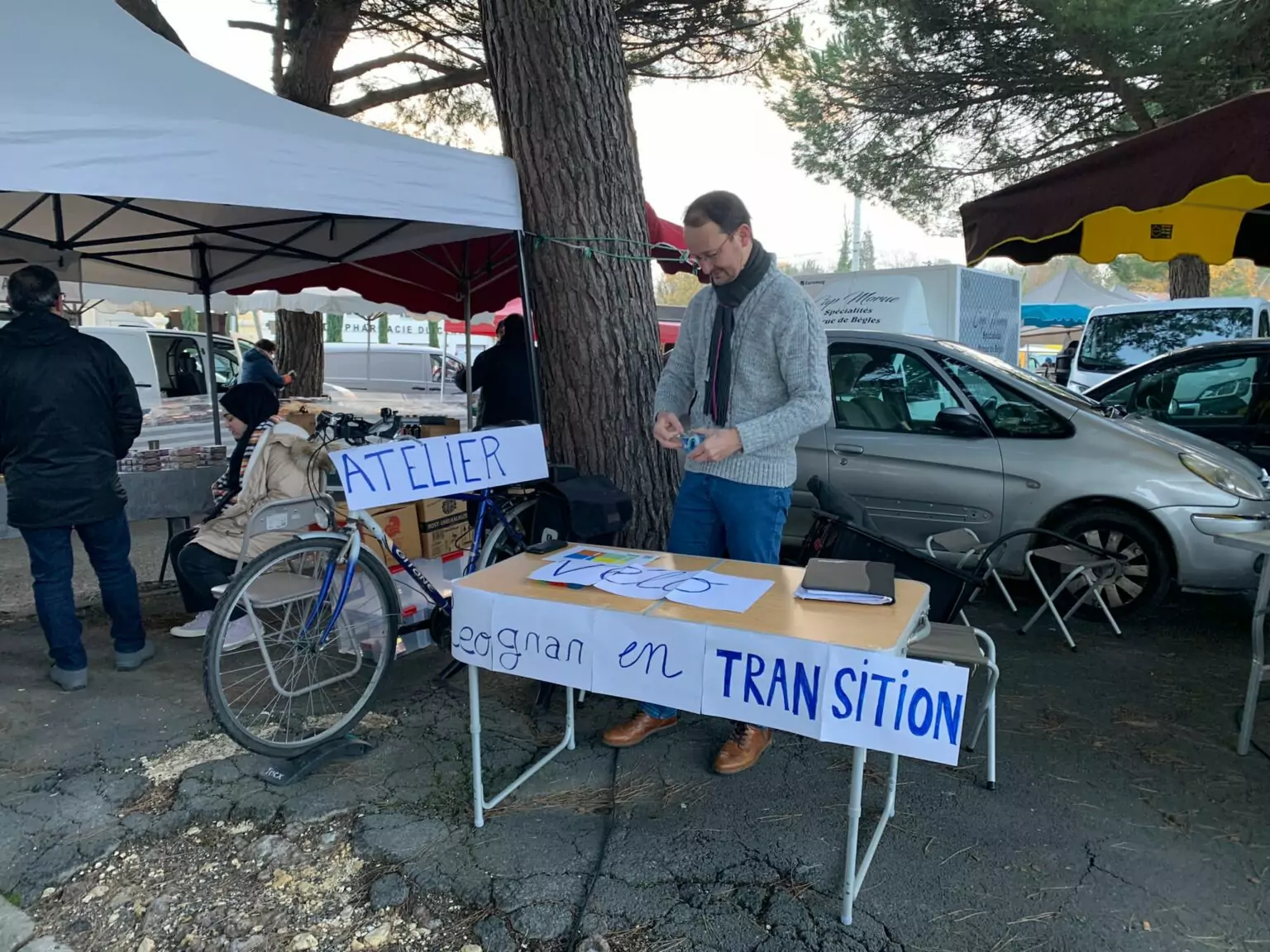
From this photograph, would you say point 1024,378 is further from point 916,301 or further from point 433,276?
point 433,276

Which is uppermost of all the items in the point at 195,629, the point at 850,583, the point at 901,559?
the point at 850,583

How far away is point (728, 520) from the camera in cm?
280

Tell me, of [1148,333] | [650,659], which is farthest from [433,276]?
[1148,333]

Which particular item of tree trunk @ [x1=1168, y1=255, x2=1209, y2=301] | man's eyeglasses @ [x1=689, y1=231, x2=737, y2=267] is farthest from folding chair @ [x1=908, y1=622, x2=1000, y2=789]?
tree trunk @ [x1=1168, y1=255, x2=1209, y2=301]

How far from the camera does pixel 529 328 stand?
3910 mm

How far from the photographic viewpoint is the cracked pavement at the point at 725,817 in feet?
6.97

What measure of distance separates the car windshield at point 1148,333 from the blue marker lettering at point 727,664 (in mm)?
8798

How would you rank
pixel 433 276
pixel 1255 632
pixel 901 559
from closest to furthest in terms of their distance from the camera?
pixel 1255 632
pixel 901 559
pixel 433 276

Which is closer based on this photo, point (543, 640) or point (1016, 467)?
point (543, 640)

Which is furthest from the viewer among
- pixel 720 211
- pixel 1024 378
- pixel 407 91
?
pixel 407 91

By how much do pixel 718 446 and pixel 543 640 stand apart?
755mm

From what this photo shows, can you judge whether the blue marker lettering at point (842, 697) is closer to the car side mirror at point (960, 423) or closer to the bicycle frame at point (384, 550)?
the bicycle frame at point (384, 550)

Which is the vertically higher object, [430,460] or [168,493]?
[430,460]

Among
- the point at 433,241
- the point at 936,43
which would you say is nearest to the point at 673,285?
the point at 936,43
